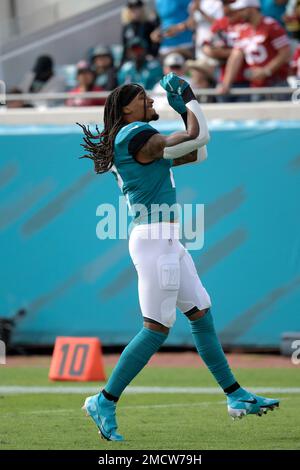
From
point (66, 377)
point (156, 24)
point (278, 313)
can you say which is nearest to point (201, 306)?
point (66, 377)

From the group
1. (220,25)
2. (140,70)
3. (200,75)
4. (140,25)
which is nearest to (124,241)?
(200,75)

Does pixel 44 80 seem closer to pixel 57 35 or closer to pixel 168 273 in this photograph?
pixel 57 35

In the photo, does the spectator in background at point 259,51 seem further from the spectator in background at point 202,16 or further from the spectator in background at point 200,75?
the spectator in background at point 202,16

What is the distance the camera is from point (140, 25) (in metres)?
13.4

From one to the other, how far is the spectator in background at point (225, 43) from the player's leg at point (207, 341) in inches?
213

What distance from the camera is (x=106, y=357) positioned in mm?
10367

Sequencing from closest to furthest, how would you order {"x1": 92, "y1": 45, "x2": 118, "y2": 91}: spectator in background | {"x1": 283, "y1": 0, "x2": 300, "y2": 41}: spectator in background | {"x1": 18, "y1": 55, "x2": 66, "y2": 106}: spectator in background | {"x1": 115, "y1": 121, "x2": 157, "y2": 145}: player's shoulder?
{"x1": 115, "y1": 121, "x2": 157, "y2": 145}: player's shoulder, {"x1": 283, "y1": 0, "x2": 300, "y2": 41}: spectator in background, {"x1": 92, "y1": 45, "x2": 118, "y2": 91}: spectator in background, {"x1": 18, "y1": 55, "x2": 66, "y2": 106}: spectator in background

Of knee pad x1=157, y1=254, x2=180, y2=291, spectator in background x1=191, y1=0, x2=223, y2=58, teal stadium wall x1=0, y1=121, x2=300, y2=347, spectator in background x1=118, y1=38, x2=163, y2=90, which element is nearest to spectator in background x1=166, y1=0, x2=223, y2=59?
spectator in background x1=191, y1=0, x2=223, y2=58

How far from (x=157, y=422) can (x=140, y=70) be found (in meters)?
6.78

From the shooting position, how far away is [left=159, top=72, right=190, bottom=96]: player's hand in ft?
18.5

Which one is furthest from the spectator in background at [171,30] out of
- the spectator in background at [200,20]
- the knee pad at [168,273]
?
the knee pad at [168,273]

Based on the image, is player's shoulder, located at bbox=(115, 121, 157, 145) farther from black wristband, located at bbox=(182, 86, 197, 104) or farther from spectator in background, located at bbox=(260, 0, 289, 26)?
spectator in background, located at bbox=(260, 0, 289, 26)

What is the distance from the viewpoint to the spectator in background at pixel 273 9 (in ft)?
39.9

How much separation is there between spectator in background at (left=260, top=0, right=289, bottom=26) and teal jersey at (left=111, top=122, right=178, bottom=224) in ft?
22.8
